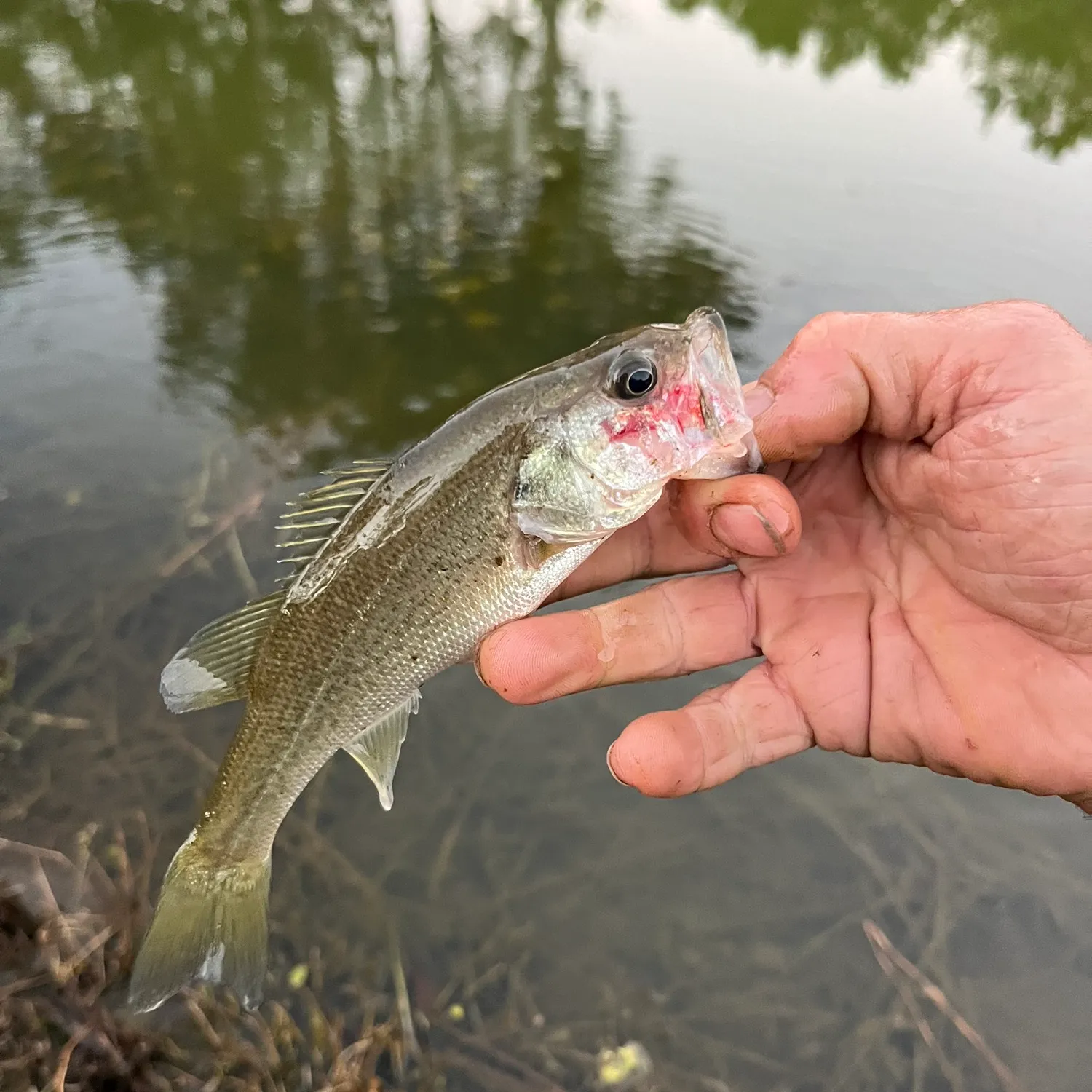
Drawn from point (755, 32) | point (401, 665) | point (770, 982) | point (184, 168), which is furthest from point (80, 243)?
point (755, 32)

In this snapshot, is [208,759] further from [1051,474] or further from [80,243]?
[80,243]

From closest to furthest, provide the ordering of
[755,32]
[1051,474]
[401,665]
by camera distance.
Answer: [1051,474]
[401,665]
[755,32]

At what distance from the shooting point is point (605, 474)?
2234 millimetres

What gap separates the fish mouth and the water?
2356 mm

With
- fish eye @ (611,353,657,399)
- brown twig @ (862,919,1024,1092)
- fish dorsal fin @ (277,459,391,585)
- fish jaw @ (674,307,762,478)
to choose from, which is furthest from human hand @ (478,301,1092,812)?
brown twig @ (862,919,1024,1092)

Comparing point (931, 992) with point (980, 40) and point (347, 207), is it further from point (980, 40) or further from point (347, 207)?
point (980, 40)

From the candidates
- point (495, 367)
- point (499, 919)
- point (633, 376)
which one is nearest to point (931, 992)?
point (499, 919)

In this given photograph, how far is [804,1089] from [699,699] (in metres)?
1.94

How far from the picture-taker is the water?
346 centimetres

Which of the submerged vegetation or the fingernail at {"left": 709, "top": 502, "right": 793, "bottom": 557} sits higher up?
the fingernail at {"left": 709, "top": 502, "right": 793, "bottom": 557}

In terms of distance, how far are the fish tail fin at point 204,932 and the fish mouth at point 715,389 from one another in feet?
6.50

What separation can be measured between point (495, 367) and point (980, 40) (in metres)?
12.8

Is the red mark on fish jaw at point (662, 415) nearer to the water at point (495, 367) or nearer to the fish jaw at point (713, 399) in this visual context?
the fish jaw at point (713, 399)

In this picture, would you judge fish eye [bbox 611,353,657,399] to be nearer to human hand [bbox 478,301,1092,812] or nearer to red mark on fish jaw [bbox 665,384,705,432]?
red mark on fish jaw [bbox 665,384,705,432]
